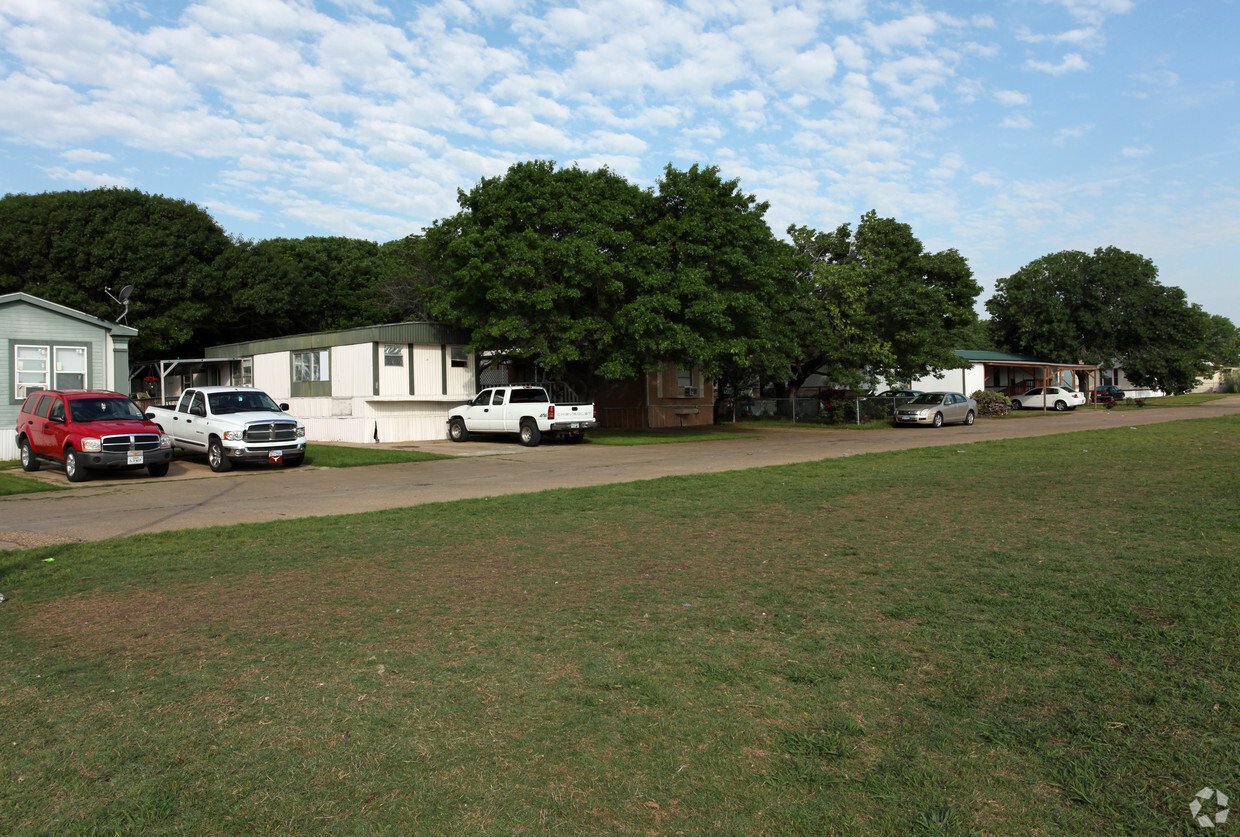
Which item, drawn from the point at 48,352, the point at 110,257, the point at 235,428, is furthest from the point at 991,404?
the point at 110,257

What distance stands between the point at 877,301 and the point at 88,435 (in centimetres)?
3050

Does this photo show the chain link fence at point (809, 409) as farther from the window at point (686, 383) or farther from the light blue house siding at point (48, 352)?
the light blue house siding at point (48, 352)

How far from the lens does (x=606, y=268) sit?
25.4 metres

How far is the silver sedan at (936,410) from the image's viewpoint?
34969 millimetres

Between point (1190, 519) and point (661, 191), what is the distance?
21623 millimetres

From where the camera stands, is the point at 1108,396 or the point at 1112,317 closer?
the point at 1108,396

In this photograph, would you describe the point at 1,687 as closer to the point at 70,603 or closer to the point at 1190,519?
the point at 70,603

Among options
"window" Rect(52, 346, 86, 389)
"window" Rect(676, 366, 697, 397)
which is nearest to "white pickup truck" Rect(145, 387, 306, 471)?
"window" Rect(52, 346, 86, 389)

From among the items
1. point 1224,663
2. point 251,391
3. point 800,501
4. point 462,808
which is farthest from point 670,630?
point 251,391

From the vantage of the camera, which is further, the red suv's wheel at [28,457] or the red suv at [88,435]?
the red suv's wheel at [28,457]

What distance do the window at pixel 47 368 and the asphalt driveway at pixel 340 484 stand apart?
180 inches

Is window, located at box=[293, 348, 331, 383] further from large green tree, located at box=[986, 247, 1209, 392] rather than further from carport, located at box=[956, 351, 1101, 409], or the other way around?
large green tree, located at box=[986, 247, 1209, 392]

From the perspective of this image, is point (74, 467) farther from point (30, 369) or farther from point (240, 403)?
point (30, 369)

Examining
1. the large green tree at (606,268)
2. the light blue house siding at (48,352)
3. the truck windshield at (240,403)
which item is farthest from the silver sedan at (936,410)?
the light blue house siding at (48,352)
